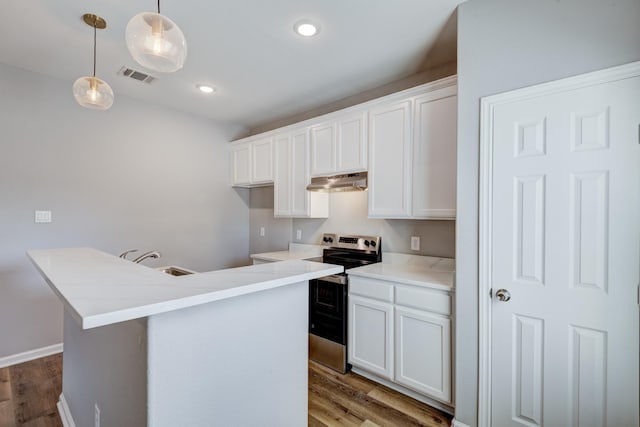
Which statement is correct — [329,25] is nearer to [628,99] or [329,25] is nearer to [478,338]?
[628,99]

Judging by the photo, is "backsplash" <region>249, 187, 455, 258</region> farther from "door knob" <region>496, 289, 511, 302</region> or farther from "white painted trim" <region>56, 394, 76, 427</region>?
"white painted trim" <region>56, 394, 76, 427</region>

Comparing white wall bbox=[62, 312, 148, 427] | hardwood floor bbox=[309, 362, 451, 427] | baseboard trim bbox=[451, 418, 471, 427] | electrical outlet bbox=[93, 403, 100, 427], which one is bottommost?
hardwood floor bbox=[309, 362, 451, 427]

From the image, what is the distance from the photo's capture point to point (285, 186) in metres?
3.43

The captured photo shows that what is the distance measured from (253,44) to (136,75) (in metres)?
1.30

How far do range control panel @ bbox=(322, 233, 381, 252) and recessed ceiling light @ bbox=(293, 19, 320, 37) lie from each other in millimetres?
1805

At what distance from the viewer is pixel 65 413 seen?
190cm

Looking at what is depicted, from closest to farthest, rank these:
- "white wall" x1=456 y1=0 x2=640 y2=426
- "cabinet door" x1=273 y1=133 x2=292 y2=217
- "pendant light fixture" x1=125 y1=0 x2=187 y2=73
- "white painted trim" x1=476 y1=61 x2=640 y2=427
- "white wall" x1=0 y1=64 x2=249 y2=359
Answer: "pendant light fixture" x1=125 y1=0 x2=187 y2=73 < "white wall" x1=456 y1=0 x2=640 y2=426 < "white painted trim" x1=476 y1=61 x2=640 y2=427 < "white wall" x1=0 y1=64 x2=249 y2=359 < "cabinet door" x1=273 y1=133 x2=292 y2=217

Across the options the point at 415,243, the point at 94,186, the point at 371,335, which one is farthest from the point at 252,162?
the point at 371,335

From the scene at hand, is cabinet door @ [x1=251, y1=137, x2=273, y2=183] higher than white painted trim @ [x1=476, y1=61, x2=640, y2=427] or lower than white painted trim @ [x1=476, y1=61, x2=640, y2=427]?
higher

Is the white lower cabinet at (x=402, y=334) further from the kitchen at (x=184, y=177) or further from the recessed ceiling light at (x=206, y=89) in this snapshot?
the recessed ceiling light at (x=206, y=89)

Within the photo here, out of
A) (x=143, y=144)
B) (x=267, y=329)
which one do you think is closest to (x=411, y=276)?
(x=267, y=329)

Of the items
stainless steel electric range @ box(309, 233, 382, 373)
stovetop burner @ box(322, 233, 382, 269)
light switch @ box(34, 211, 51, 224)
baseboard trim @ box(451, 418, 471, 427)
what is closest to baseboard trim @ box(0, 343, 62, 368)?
light switch @ box(34, 211, 51, 224)

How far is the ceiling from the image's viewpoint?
6.09 ft

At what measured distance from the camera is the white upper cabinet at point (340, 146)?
8.87ft
